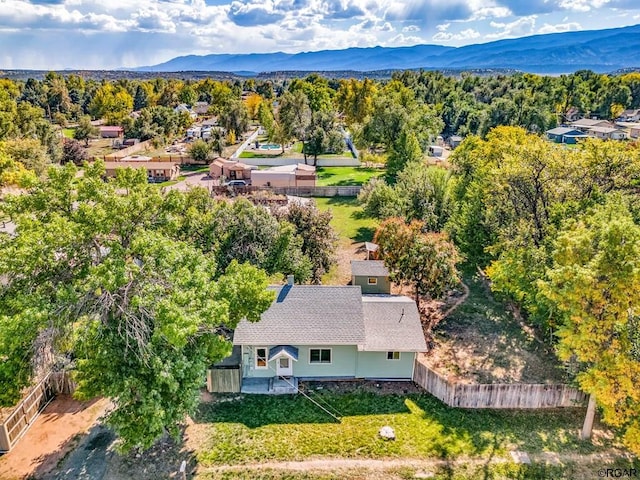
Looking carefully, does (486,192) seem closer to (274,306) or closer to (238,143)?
(274,306)

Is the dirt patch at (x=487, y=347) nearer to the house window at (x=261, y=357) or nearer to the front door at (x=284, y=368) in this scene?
the front door at (x=284, y=368)

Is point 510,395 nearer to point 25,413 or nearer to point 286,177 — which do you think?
point 25,413

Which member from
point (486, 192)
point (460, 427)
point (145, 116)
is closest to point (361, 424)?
point (460, 427)

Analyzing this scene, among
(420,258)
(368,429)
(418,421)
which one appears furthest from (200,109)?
(418,421)

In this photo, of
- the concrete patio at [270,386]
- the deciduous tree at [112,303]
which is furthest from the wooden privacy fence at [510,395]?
the deciduous tree at [112,303]

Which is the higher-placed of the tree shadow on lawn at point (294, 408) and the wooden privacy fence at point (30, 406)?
the wooden privacy fence at point (30, 406)

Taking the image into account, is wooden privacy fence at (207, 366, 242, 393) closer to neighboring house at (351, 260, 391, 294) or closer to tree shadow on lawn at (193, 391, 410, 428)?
tree shadow on lawn at (193, 391, 410, 428)

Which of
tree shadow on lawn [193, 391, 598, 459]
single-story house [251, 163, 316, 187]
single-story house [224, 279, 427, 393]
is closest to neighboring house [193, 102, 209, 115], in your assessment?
single-story house [251, 163, 316, 187]
